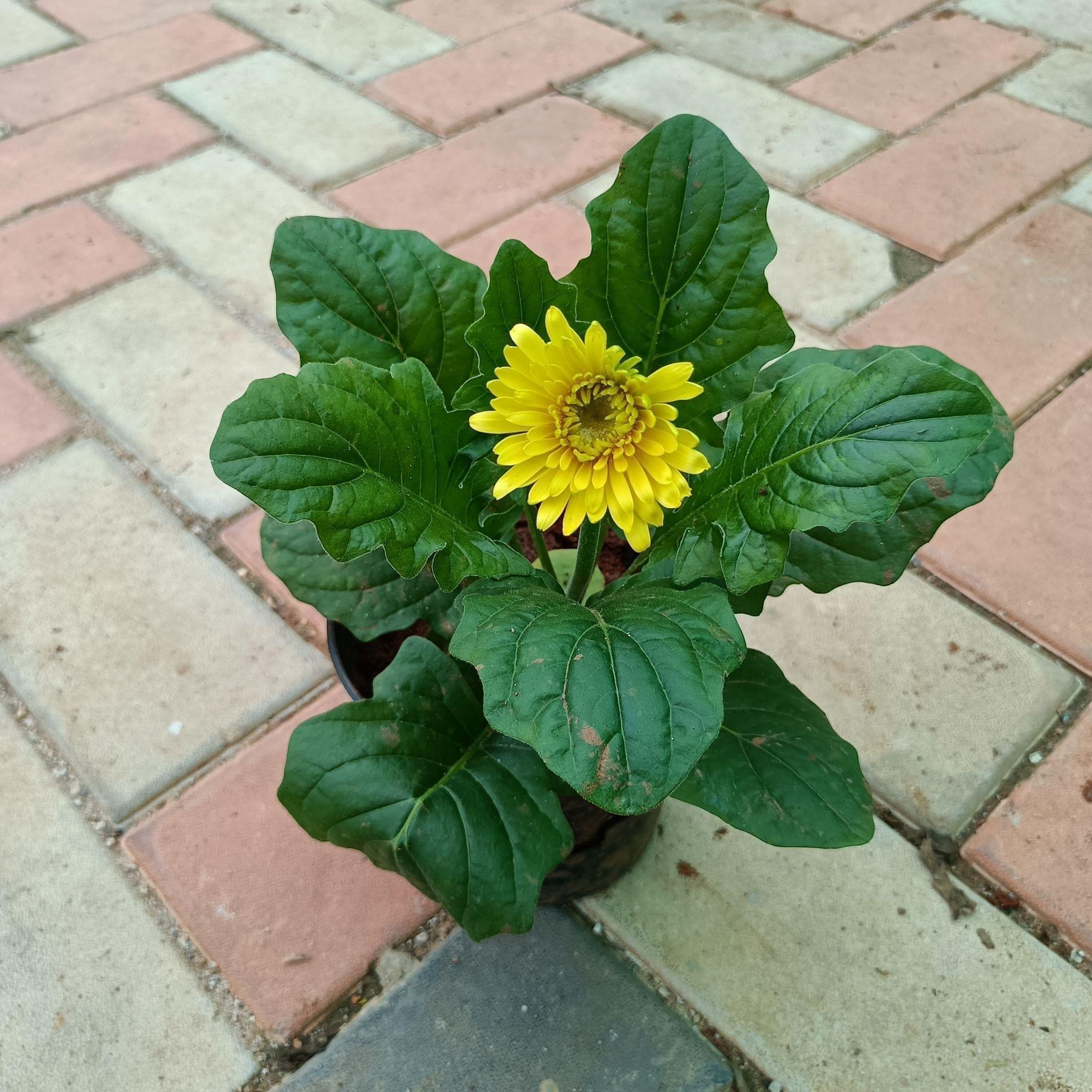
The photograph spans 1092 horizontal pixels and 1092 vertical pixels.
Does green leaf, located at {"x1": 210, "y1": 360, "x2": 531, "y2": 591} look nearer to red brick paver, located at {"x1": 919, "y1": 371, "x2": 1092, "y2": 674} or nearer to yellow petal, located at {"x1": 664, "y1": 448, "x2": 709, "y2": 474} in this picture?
yellow petal, located at {"x1": 664, "y1": 448, "x2": 709, "y2": 474}

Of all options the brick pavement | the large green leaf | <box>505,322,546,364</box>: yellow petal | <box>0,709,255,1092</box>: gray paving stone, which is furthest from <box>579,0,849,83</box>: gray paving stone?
<box>0,709,255,1092</box>: gray paving stone

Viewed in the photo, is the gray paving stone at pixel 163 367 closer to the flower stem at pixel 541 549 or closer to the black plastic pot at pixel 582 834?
the black plastic pot at pixel 582 834

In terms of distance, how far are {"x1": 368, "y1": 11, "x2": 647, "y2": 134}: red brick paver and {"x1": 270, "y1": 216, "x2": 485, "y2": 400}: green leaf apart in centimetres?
156

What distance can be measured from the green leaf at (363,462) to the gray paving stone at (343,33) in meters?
2.01

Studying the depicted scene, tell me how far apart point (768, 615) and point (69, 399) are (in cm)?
130

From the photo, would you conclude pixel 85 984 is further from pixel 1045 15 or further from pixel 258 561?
pixel 1045 15

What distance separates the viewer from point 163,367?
6.39 ft

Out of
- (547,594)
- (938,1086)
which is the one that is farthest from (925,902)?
(547,594)

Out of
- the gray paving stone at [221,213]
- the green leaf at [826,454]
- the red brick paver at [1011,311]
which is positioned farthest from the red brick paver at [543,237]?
the green leaf at [826,454]

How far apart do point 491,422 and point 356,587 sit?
0.94 feet

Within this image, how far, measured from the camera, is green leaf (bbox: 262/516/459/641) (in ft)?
3.46

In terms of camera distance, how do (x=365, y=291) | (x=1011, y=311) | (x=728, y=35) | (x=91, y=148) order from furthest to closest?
(x=728, y=35) → (x=91, y=148) → (x=1011, y=311) → (x=365, y=291)

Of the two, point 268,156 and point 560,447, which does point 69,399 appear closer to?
point 268,156

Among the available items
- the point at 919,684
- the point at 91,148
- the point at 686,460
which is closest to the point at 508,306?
the point at 686,460
